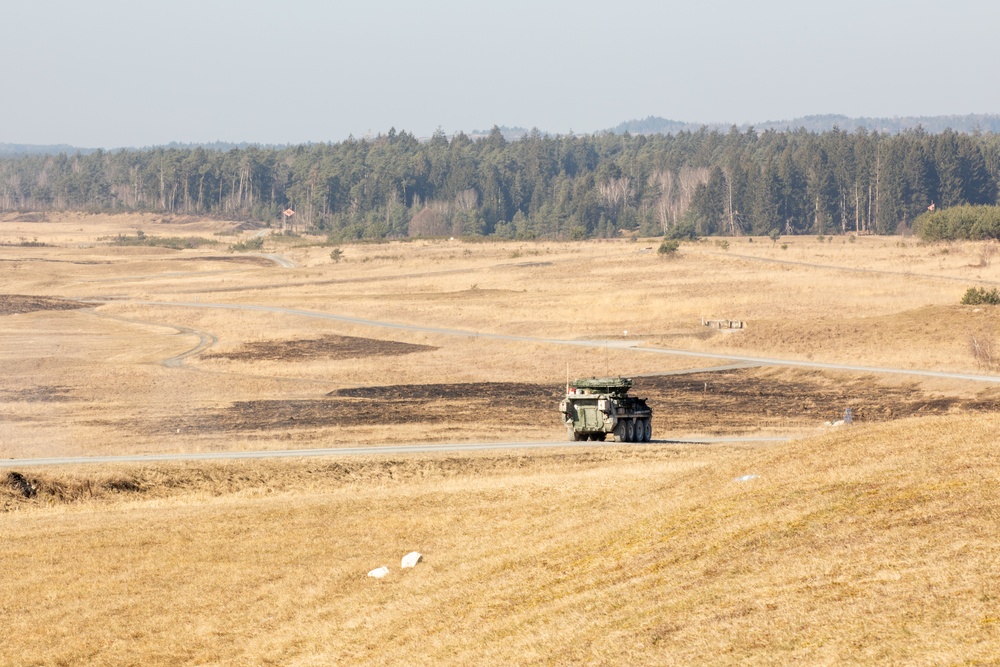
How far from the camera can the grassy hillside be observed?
52.0 ft

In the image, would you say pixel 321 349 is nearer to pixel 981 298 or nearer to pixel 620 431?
pixel 620 431

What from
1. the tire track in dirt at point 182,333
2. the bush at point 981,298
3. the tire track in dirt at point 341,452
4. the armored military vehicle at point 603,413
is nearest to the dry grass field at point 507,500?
the tire track in dirt at point 182,333

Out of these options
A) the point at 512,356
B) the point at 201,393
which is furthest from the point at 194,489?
the point at 512,356

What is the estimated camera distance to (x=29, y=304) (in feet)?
391

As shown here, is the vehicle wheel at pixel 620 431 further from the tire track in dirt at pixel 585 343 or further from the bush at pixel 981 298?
the bush at pixel 981 298

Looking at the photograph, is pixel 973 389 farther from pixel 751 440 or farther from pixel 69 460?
pixel 69 460

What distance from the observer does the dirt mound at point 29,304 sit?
114000mm

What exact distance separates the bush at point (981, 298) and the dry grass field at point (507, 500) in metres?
2.80

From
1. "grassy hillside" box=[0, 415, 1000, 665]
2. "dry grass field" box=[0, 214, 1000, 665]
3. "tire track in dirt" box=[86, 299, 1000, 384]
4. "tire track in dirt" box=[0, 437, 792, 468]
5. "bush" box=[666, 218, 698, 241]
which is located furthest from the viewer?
"bush" box=[666, 218, 698, 241]

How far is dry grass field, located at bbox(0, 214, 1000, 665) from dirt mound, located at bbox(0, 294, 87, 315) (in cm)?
1642

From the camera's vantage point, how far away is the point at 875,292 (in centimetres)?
10394

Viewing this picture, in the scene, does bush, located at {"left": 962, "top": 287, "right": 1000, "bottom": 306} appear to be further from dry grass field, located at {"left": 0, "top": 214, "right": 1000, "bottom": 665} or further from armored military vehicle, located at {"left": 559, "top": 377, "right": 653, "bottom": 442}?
armored military vehicle, located at {"left": 559, "top": 377, "right": 653, "bottom": 442}

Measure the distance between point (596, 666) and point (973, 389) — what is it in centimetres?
5077

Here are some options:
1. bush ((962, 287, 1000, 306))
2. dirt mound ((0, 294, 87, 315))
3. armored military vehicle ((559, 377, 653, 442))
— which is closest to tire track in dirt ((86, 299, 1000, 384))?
dirt mound ((0, 294, 87, 315))
